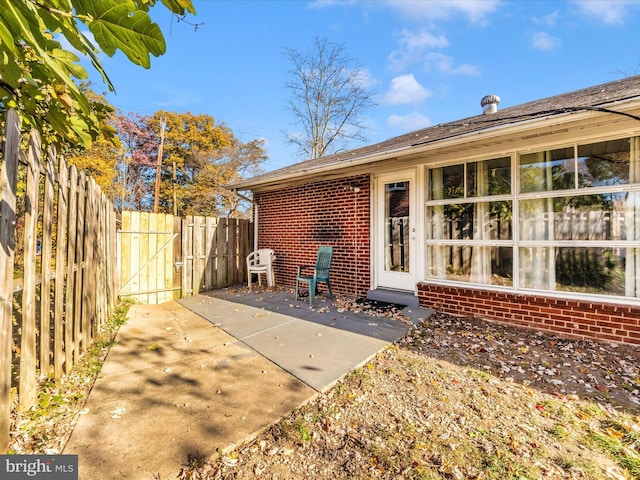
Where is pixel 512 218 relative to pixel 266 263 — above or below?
above

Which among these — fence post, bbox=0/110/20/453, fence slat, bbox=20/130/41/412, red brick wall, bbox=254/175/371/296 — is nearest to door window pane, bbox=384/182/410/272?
red brick wall, bbox=254/175/371/296

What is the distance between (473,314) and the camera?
461 centimetres

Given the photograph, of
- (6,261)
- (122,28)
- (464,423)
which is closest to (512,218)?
(464,423)

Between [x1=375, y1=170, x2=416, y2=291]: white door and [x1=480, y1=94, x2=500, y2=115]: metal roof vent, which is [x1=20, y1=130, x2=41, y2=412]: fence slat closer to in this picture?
[x1=375, y1=170, x2=416, y2=291]: white door

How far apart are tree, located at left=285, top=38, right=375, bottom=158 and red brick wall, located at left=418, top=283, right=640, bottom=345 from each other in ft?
50.2

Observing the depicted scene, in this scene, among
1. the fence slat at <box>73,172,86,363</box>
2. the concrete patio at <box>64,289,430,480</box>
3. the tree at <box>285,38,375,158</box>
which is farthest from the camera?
the tree at <box>285,38,375,158</box>

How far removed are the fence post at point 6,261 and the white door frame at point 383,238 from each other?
495cm

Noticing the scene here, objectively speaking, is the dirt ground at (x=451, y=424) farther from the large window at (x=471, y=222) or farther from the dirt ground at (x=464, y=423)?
the large window at (x=471, y=222)

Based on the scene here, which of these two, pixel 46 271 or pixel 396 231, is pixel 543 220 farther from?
pixel 46 271

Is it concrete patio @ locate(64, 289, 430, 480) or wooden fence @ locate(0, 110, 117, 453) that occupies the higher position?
wooden fence @ locate(0, 110, 117, 453)

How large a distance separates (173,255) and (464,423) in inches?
240

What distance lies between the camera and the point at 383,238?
5715mm

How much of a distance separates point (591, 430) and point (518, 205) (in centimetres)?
311

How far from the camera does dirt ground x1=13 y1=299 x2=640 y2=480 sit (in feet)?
5.74
